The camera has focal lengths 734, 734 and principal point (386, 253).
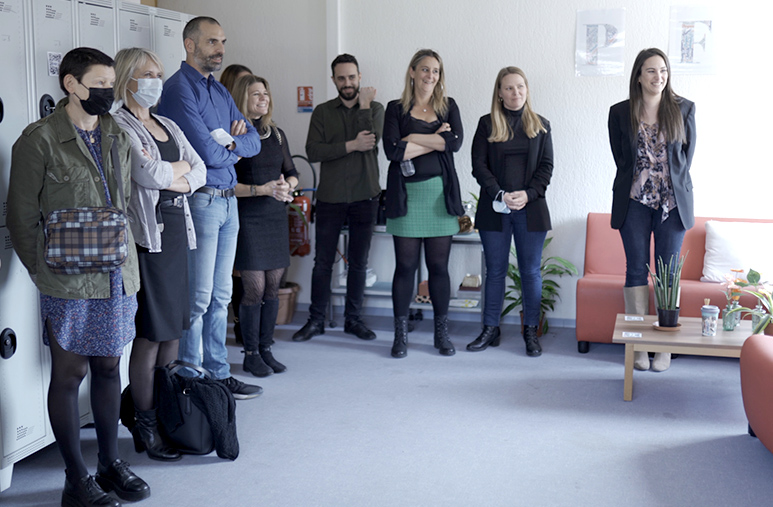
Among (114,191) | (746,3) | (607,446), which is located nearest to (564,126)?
(746,3)

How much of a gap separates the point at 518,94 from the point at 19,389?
9.42 feet

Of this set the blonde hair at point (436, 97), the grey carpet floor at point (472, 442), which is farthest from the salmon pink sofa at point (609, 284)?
the blonde hair at point (436, 97)

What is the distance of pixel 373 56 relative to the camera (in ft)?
16.9

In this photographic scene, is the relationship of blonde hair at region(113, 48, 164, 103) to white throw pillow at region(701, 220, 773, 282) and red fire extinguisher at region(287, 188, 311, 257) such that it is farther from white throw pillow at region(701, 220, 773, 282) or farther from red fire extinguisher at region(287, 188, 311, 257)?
white throw pillow at region(701, 220, 773, 282)

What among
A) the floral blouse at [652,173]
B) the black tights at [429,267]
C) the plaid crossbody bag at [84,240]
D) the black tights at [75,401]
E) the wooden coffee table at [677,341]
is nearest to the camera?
the plaid crossbody bag at [84,240]

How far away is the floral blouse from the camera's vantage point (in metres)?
3.83

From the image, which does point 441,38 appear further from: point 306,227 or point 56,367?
point 56,367

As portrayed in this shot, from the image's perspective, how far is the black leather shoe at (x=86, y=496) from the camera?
2395 millimetres

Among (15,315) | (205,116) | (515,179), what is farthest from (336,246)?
(15,315)

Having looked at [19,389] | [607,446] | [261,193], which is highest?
[261,193]

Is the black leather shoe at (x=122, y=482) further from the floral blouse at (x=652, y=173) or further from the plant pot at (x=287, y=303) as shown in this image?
the floral blouse at (x=652, y=173)

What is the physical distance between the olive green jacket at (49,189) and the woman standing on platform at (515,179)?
2407 mm

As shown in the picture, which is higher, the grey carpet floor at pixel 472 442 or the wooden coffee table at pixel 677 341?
the wooden coffee table at pixel 677 341

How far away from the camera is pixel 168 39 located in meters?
3.52
